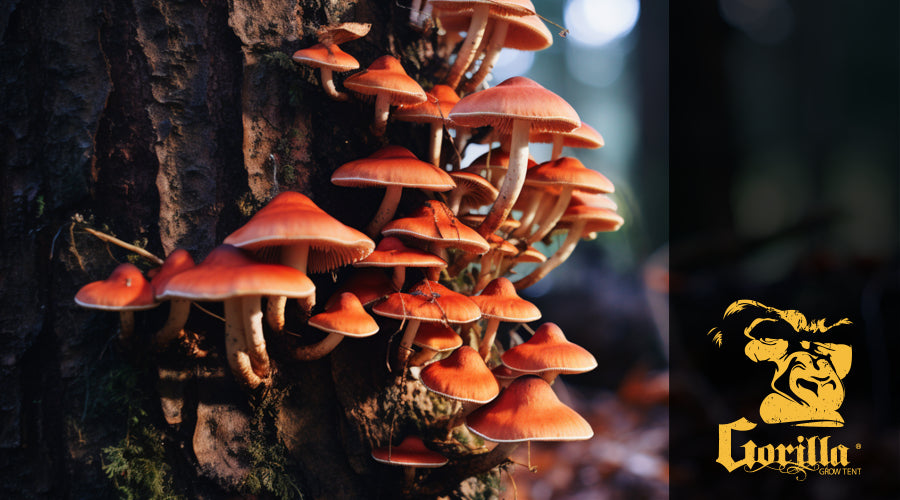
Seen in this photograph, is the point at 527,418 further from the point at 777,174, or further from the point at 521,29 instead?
the point at 777,174

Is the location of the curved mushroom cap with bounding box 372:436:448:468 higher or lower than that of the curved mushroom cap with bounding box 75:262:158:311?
lower

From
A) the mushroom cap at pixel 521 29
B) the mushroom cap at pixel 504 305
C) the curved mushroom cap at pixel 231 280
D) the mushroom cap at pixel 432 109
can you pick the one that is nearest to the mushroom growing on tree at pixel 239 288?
the curved mushroom cap at pixel 231 280

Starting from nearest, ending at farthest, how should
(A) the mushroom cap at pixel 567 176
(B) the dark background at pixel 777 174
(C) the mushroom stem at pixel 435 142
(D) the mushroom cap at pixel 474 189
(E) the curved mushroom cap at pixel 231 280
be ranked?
(E) the curved mushroom cap at pixel 231 280, (D) the mushroom cap at pixel 474 189, (A) the mushroom cap at pixel 567 176, (C) the mushroom stem at pixel 435 142, (B) the dark background at pixel 777 174

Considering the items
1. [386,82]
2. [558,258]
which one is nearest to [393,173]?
[386,82]

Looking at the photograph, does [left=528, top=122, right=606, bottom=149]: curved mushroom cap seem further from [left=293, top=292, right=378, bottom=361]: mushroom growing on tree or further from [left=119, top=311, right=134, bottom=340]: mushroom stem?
[left=119, top=311, right=134, bottom=340]: mushroom stem

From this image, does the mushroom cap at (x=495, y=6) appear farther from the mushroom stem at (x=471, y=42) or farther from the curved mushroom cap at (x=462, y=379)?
the curved mushroom cap at (x=462, y=379)

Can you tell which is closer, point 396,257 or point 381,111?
point 396,257

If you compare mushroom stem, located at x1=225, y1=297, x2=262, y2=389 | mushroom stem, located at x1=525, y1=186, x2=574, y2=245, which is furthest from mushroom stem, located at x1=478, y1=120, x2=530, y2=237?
mushroom stem, located at x1=225, y1=297, x2=262, y2=389
